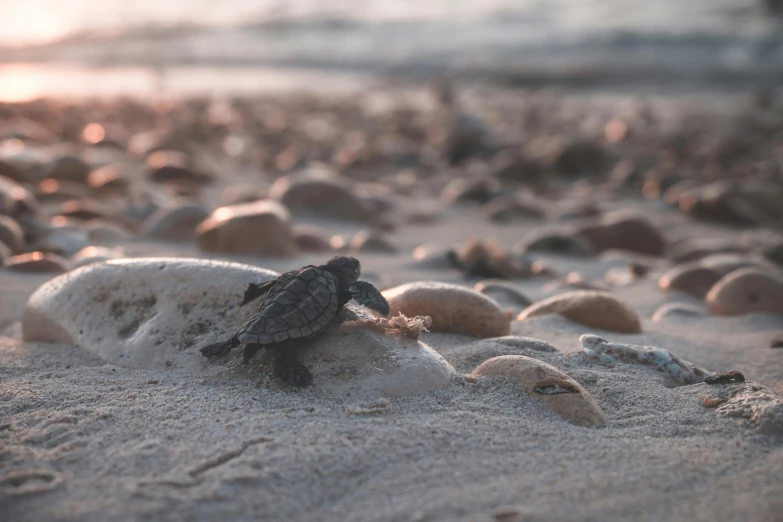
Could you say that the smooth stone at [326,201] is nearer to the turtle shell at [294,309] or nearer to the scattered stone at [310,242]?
the scattered stone at [310,242]

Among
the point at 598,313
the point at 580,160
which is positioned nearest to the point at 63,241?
the point at 598,313

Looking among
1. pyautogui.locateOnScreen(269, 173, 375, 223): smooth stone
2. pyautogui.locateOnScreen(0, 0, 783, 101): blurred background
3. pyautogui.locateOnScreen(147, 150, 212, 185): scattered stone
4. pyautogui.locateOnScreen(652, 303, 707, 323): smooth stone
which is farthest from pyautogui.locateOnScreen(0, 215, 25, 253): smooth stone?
pyautogui.locateOnScreen(0, 0, 783, 101): blurred background

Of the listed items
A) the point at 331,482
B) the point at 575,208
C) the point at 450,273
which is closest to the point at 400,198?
the point at 575,208

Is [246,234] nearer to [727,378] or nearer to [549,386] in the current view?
[549,386]

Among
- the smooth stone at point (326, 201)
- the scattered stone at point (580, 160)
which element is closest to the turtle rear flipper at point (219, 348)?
the smooth stone at point (326, 201)

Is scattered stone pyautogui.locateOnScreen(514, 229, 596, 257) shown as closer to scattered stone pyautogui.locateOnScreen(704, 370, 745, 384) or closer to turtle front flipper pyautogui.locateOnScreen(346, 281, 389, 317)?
scattered stone pyautogui.locateOnScreen(704, 370, 745, 384)

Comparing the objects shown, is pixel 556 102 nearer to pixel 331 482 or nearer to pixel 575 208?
pixel 575 208
